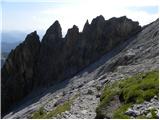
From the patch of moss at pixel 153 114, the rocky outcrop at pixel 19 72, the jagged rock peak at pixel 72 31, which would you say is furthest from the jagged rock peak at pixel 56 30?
the patch of moss at pixel 153 114

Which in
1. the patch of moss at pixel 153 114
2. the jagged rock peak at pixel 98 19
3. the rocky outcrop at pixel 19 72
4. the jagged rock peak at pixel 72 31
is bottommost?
the patch of moss at pixel 153 114

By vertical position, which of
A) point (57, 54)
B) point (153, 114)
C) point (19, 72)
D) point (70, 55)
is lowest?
point (153, 114)

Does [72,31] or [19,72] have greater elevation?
[72,31]

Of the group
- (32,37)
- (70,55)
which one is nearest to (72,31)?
(70,55)

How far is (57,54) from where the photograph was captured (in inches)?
5969

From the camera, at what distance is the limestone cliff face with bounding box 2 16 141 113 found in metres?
136

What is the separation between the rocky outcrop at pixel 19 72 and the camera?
152875 mm

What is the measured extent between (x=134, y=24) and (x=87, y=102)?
8022cm

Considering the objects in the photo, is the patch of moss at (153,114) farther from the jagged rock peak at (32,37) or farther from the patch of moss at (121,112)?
the jagged rock peak at (32,37)

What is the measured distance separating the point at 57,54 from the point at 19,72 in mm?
20643

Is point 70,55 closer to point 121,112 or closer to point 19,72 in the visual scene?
Result: point 19,72

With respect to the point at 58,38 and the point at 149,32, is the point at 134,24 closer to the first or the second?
the point at 149,32

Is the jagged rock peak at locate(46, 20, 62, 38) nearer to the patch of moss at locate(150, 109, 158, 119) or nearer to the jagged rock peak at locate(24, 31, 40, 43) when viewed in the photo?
the jagged rock peak at locate(24, 31, 40, 43)

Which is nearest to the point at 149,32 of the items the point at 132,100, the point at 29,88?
the point at 29,88
